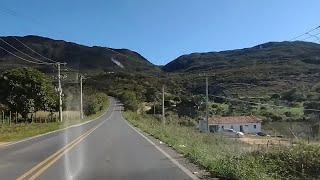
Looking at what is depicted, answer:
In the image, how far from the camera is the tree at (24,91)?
6881cm

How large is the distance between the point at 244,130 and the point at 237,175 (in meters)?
57.4

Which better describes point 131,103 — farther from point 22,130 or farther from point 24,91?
point 22,130

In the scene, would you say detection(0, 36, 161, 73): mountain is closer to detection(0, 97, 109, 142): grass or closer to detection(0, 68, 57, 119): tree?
detection(0, 68, 57, 119): tree

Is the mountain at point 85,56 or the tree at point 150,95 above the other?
the mountain at point 85,56

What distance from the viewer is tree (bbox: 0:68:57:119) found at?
226 feet

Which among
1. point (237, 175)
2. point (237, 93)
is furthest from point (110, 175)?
point (237, 93)

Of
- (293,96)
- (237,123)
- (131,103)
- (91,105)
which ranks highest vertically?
(293,96)

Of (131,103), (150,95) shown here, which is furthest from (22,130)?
(150,95)

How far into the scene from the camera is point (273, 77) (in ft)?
216

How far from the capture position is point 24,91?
69688 millimetres

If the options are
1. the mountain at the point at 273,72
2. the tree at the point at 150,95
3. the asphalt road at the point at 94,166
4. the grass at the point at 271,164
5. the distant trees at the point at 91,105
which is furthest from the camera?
the tree at the point at 150,95

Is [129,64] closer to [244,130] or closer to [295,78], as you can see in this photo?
[244,130]

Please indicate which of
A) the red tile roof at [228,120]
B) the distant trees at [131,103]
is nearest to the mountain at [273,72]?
the red tile roof at [228,120]

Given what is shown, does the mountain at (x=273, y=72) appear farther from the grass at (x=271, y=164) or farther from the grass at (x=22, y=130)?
the grass at (x=271, y=164)
